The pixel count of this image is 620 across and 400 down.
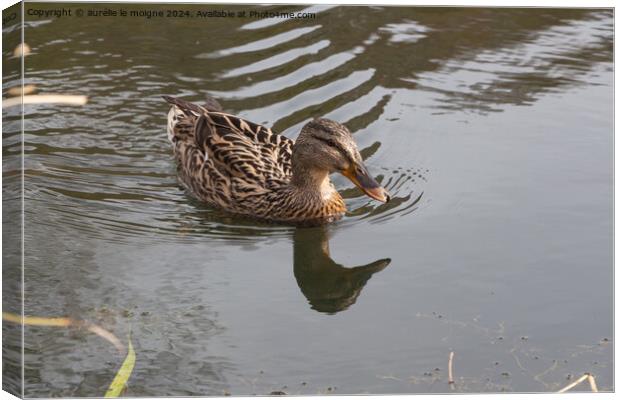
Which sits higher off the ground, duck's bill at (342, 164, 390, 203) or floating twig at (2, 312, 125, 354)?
duck's bill at (342, 164, 390, 203)

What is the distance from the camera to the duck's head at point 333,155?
9.38 metres

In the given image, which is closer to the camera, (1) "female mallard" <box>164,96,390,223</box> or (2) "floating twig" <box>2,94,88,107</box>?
(1) "female mallard" <box>164,96,390,223</box>

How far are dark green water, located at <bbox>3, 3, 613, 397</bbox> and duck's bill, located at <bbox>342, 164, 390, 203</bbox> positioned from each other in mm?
368

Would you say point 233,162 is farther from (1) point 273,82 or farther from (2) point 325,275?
(1) point 273,82

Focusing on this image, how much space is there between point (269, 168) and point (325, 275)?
165 centimetres

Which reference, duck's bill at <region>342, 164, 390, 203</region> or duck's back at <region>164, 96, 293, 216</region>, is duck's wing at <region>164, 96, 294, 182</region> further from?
duck's bill at <region>342, 164, 390, 203</region>

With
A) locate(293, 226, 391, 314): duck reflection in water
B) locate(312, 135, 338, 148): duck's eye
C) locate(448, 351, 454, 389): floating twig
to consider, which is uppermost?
locate(312, 135, 338, 148): duck's eye

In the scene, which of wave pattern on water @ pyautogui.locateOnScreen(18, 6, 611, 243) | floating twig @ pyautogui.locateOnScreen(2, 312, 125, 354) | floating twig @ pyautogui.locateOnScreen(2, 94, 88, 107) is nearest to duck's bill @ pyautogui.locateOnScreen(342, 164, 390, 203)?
wave pattern on water @ pyautogui.locateOnScreen(18, 6, 611, 243)

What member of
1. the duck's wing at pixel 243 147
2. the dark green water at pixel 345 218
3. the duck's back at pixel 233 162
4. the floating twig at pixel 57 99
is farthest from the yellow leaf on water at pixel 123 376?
the floating twig at pixel 57 99

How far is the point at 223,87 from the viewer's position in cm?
1230

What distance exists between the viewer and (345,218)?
990 cm

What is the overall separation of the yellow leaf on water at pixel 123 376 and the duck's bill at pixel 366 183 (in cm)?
270

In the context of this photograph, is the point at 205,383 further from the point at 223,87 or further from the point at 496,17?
the point at 496,17

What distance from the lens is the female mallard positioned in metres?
9.52
